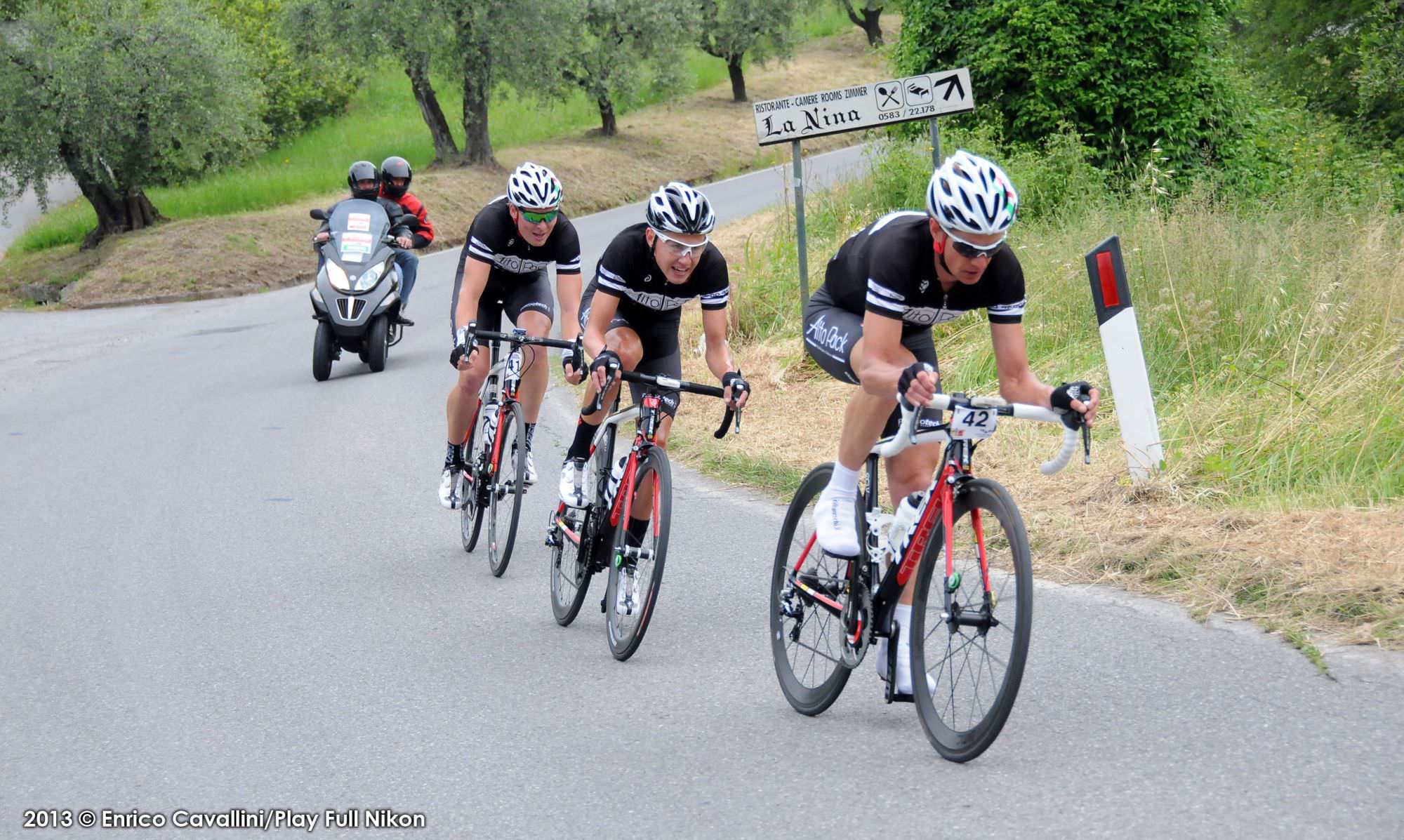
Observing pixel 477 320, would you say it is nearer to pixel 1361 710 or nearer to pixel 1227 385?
pixel 1227 385

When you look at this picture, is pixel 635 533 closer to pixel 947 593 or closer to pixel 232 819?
pixel 947 593

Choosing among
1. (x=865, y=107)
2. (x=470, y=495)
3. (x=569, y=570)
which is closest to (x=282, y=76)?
(x=865, y=107)

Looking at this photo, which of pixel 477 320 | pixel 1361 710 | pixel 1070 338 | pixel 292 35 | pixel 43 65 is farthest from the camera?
pixel 292 35

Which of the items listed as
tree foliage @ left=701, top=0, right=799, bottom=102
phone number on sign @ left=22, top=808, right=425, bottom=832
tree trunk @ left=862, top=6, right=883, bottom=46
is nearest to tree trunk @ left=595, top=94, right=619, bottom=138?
tree foliage @ left=701, top=0, right=799, bottom=102

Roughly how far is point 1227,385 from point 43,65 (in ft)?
78.4

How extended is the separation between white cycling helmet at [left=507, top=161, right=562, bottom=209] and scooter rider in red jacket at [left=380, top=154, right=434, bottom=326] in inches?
309

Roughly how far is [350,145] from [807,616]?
4017 centimetres

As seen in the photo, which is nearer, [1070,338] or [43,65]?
[1070,338]

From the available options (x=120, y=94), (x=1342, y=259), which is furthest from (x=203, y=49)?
(x=1342, y=259)

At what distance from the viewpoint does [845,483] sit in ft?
15.8

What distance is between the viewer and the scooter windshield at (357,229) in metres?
14.5

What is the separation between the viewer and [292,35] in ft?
108

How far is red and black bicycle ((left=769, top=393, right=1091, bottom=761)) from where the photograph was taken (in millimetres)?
4051

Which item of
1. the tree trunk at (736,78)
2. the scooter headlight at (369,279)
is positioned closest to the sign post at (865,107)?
the scooter headlight at (369,279)
